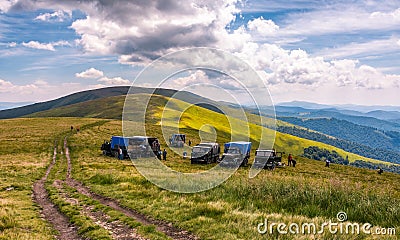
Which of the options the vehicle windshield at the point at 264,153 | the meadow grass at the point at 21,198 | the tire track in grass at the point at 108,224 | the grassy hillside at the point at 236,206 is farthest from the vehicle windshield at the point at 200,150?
the tire track in grass at the point at 108,224

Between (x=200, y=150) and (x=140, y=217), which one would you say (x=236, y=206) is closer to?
(x=140, y=217)

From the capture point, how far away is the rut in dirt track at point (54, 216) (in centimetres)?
1354

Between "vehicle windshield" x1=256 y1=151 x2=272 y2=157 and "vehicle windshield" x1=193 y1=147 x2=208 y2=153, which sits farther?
"vehicle windshield" x1=193 y1=147 x2=208 y2=153

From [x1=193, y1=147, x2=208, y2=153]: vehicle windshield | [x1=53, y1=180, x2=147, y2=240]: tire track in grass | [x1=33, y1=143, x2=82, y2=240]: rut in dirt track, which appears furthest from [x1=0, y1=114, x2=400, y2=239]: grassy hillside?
[x1=193, y1=147, x2=208, y2=153]: vehicle windshield

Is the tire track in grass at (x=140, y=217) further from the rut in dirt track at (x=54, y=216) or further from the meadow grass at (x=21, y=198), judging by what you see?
the meadow grass at (x=21, y=198)

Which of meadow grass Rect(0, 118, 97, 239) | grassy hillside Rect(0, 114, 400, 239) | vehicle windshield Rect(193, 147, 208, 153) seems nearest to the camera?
grassy hillside Rect(0, 114, 400, 239)

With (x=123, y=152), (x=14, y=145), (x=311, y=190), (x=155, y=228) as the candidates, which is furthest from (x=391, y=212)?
(x=14, y=145)

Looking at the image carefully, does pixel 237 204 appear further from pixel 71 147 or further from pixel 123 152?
pixel 71 147

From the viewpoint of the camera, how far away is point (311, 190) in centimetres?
1738

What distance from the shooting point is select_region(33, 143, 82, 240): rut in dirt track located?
44.4 feet

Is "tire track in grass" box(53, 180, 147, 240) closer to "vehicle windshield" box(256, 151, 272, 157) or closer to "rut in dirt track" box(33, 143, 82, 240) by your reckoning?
"rut in dirt track" box(33, 143, 82, 240)

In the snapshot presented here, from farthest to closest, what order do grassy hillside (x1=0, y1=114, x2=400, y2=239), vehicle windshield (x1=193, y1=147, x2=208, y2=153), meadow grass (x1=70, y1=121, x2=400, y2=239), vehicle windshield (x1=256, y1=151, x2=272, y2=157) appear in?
1. vehicle windshield (x1=193, y1=147, x2=208, y2=153)
2. vehicle windshield (x1=256, y1=151, x2=272, y2=157)
3. meadow grass (x1=70, y1=121, x2=400, y2=239)
4. grassy hillside (x1=0, y1=114, x2=400, y2=239)

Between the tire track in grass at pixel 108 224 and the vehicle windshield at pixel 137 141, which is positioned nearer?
the tire track in grass at pixel 108 224

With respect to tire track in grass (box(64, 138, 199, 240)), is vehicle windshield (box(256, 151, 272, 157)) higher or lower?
lower
